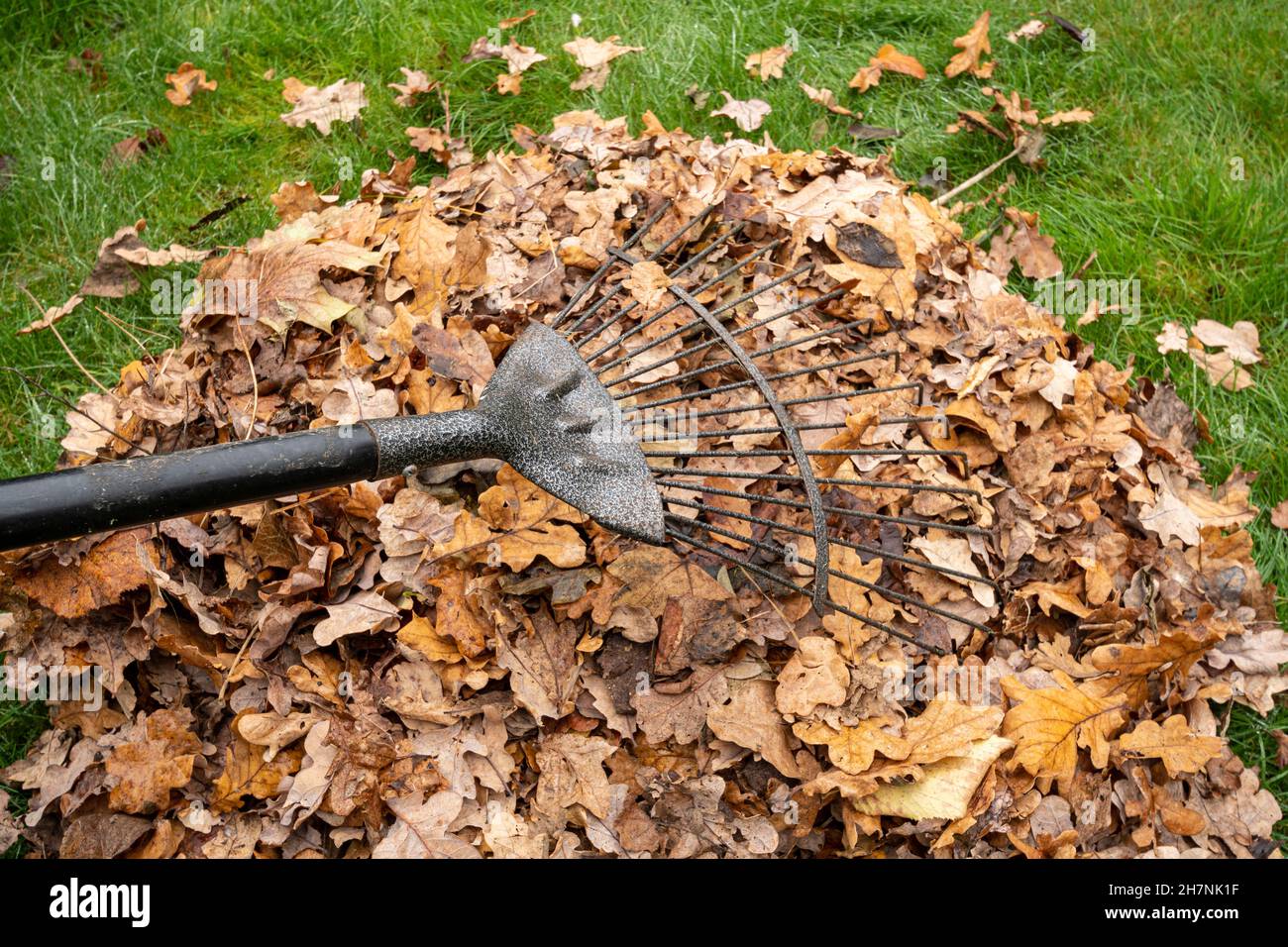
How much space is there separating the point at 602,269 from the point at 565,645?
104 centimetres

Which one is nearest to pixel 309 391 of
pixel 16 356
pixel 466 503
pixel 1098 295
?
pixel 466 503

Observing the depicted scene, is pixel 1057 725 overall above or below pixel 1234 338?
below

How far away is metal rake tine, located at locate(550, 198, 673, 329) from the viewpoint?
264 cm

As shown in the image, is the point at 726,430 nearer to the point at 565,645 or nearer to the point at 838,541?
the point at 838,541

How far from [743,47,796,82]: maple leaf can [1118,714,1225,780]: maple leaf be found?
8.68ft

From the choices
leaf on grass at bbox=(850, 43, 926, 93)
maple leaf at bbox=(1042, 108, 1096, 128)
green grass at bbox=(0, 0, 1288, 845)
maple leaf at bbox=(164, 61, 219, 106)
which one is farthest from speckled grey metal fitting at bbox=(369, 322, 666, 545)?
maple leaf at bbox=(1042, 108, 1096, 128)

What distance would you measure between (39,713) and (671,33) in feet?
10.4

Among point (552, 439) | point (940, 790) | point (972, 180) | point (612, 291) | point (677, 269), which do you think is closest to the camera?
point (940, 790)

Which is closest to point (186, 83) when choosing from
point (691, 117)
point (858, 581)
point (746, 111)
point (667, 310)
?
point (691, 117)

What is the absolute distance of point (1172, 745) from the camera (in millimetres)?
2469

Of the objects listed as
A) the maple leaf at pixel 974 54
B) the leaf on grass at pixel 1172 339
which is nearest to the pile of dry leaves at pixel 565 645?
the leaf on grass at pixel 1172 339

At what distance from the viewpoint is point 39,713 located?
257 centimetres
